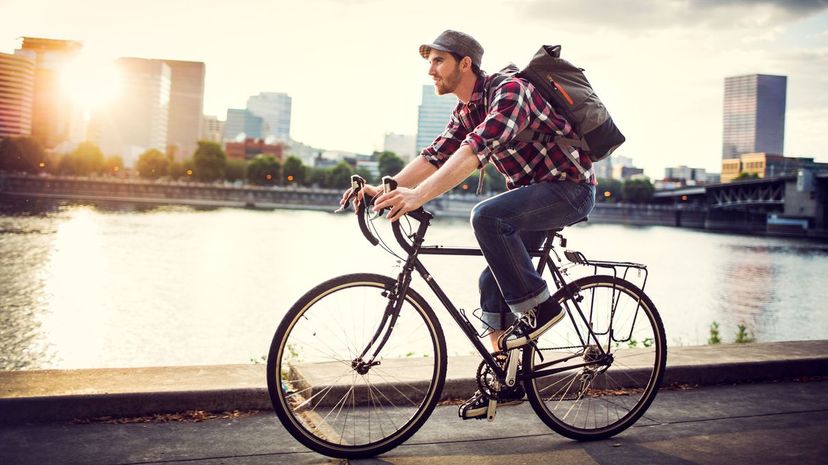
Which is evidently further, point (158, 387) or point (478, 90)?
point (158, 387)

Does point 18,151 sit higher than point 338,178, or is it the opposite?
point 338,178

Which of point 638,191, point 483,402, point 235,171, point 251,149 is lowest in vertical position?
point 483,402

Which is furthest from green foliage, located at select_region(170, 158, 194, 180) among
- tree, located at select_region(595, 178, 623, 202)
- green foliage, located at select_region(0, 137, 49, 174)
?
tree, located at select_region(595, 178, 623, 202)

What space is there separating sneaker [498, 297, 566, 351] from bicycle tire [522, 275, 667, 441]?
0.10 m

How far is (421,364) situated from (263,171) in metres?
135

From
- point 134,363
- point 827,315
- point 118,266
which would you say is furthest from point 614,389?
point 118,266

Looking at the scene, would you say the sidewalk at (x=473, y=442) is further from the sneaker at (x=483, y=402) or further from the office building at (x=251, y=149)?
the office building at (x=251, y=149)

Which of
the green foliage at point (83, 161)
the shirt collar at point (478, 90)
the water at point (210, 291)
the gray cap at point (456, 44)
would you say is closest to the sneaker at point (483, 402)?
the shirt collar at point (478, 90)

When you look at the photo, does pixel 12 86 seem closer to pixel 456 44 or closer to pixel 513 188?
pixel 456 44

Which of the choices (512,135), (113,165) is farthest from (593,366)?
(113,165)

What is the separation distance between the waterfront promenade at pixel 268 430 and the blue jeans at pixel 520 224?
65 centimetres

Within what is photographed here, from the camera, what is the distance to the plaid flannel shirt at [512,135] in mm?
2994

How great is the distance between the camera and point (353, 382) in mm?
3572

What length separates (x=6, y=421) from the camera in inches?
127
